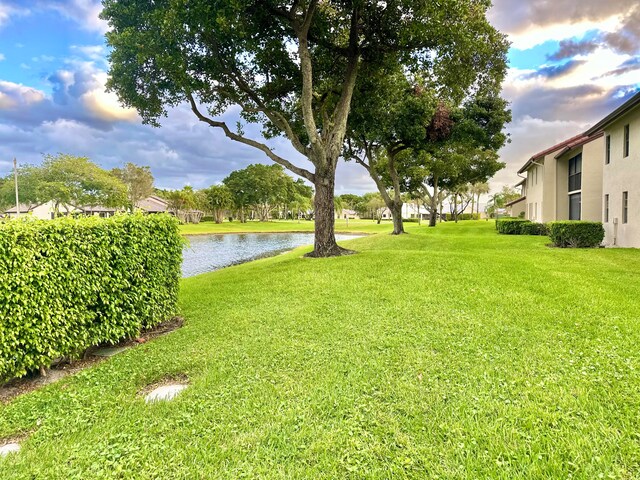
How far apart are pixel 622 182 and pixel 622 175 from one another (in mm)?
268

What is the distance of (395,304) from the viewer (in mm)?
5680

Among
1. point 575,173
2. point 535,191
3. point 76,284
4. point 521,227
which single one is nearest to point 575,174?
point 575,173

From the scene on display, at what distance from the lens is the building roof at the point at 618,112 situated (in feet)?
35.7

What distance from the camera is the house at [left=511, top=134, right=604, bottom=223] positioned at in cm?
1675

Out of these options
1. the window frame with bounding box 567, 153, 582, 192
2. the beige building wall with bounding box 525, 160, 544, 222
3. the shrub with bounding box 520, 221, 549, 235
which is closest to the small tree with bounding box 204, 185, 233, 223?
the beige building wall with bounding box 525, 160, 544, 222

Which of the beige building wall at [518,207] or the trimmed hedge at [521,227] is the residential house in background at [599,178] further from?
the beige building wall at [518,207]

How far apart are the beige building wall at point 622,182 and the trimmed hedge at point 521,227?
15.6 ft

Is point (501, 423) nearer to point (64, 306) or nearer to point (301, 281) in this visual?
point (64, 306)

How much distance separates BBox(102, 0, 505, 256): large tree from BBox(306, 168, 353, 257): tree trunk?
0.03m

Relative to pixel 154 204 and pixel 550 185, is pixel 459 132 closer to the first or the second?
pixel 550 185

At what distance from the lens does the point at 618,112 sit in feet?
39.0

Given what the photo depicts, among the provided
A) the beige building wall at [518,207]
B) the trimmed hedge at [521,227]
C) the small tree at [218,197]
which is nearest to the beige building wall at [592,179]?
the trimmed hedge at [521,227]

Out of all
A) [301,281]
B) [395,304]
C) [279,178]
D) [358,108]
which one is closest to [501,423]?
[395,304]

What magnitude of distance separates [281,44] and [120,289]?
33.4 ft
